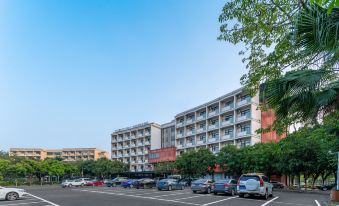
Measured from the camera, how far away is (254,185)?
74.1 ft

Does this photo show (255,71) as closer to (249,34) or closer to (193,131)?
(249,34)

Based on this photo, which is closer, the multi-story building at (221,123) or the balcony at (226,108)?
the multi-story building at (221,123)

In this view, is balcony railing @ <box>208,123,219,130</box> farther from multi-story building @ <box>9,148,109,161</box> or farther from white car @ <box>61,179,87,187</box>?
multi-story building @ <box>9,148,109,161</box>

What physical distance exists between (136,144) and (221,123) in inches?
1578

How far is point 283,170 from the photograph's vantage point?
41.2 metres

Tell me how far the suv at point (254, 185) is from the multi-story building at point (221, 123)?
89.1 feet

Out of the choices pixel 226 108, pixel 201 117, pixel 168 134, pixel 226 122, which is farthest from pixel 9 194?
pixel 168 134

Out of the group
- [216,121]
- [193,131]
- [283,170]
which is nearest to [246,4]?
[283,170]

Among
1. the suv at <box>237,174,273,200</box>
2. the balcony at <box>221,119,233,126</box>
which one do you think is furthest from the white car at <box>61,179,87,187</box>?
the suv at <box>237,174,273,200</box>

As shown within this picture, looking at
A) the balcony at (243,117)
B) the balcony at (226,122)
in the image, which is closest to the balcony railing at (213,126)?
the balcony at (226,122)

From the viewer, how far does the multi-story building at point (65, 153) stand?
138000 mm

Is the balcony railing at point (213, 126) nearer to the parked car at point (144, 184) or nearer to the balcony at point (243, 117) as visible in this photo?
the balcony at point (243, 117)

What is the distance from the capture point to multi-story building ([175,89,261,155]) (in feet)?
185

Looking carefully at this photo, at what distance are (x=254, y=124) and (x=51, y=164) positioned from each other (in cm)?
4658
